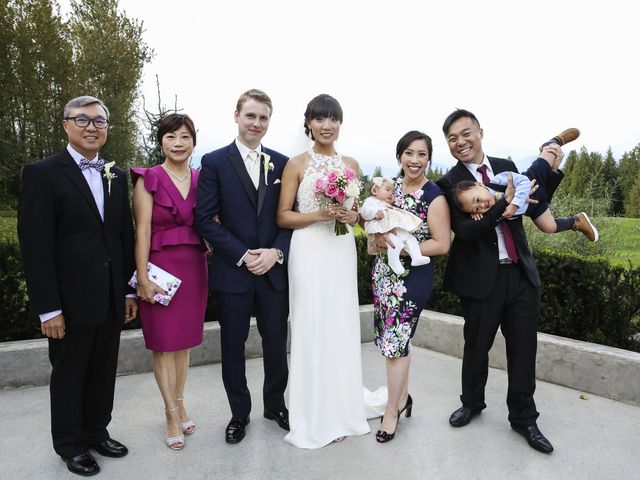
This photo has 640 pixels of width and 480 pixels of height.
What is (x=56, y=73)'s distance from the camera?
24531 mm

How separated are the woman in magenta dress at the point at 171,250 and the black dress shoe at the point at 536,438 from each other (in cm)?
266

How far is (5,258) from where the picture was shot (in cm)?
480

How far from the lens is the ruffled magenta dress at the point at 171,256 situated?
342 centimetres

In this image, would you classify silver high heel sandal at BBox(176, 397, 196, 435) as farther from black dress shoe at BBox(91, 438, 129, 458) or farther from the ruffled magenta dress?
the ruffled magenta dress

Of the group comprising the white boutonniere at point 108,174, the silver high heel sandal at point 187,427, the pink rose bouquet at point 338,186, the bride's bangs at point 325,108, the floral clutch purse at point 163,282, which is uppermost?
the bride's bangs at point 325,108

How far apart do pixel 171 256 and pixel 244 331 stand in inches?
32.1

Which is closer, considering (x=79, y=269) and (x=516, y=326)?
(x=79, y=269)

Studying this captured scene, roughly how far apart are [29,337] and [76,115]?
3033 mm

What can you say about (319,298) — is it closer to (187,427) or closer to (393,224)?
(393,224)

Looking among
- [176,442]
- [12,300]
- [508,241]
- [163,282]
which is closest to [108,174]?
[163,282]

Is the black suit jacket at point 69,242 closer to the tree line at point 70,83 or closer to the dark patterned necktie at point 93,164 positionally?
the dark patterned necktie at point 93,164

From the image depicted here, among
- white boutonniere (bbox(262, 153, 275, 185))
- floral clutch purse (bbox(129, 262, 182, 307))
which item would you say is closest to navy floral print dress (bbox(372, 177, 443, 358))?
white boutonniere (bbox(262, 153, 275, 185))

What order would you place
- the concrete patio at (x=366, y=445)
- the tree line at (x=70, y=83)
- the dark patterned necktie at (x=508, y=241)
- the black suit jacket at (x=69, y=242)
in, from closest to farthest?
the black suit jacket at (x=69, y=242)
the concrete patio at (x=366, y=445)
the dark patterned necktie at (x=508, y=241)
the tree line at (x=70, y=83)

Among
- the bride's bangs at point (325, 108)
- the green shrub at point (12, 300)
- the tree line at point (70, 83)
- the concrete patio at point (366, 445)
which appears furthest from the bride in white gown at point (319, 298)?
the tree line at point (70, 83)
